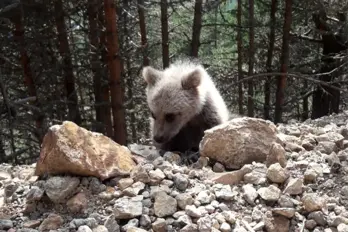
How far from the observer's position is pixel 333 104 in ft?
46.9

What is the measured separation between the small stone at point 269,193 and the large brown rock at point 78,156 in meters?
1.03

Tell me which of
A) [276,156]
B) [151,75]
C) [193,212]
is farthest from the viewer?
[151,75]

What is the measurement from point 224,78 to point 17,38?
6.87 metres

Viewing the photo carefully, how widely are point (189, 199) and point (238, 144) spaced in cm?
96

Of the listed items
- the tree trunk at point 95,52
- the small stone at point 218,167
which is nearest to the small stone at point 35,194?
the small stone at point 218,167

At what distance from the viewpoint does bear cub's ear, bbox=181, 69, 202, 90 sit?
567 centimetres

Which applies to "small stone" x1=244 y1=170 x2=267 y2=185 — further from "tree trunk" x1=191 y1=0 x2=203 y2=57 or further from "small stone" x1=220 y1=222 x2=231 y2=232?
"tree trunk" x1=191 y1=0 x2=203 y2=57

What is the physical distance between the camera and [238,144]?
12.5 ft

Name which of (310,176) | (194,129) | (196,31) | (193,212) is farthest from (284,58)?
(193,212)

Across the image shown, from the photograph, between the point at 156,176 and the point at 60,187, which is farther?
the point at 156,176

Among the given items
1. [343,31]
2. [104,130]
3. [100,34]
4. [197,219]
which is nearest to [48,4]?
[100,34]

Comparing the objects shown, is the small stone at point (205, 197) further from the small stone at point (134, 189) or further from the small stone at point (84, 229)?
the small stone at point (84, 229)

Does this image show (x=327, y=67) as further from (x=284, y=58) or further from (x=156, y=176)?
(x=156, y=176)

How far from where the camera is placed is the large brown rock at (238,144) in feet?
12.3
